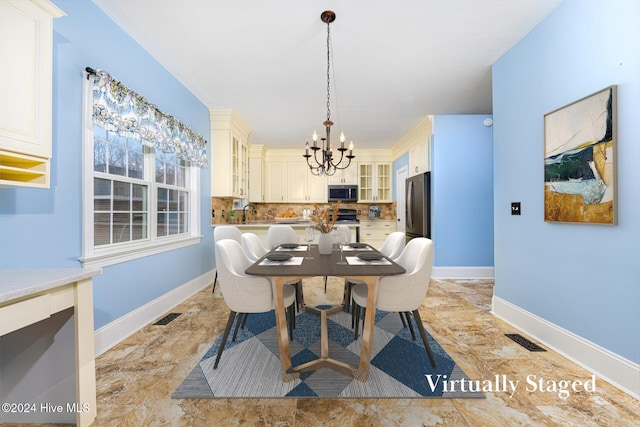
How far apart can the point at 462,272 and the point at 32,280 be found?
467 cm

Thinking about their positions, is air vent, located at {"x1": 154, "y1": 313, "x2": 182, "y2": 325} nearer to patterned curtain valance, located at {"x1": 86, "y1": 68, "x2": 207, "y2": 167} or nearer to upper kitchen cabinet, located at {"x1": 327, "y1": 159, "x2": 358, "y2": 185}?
patterned curtain valance, located at {"x1": 86, "y1": 68, "x2": 207, "y2": 167}

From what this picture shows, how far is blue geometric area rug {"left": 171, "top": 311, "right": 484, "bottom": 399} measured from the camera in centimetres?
161

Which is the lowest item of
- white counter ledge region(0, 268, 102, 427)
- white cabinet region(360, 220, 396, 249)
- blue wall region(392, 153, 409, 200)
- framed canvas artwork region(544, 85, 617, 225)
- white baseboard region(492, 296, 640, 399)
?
white baseboard region(492, 296, 640, 399)

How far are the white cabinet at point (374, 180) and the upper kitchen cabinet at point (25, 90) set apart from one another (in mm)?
5734

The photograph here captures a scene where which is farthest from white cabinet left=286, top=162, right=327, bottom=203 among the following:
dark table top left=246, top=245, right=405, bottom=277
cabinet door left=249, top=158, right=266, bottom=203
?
dark table top left=246, top=245, right=405, bottom=277

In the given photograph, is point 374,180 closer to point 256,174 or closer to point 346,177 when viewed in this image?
point 346,177

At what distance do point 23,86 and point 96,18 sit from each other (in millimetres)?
1126

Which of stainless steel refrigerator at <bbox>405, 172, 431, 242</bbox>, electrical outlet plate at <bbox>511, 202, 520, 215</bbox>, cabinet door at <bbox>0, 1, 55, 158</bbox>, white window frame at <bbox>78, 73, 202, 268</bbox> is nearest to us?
cabinet door at <bbox>0, 1, 55, 158</bbox>

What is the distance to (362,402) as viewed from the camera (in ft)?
5.01

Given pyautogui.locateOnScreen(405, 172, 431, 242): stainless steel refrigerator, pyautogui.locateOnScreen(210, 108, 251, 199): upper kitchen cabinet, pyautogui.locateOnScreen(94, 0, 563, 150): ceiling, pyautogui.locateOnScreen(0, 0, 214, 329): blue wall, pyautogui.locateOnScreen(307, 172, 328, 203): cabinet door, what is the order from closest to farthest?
pyautogui.locateOnScreen(0, 0, 214, 329): blue wall → pyautogui.locateOnScreen(94, 0, 563, 150): ceiling → pyautogui.locateOnScreen(210, 108, 251, 199): upper kitchen cabinet → pyautogui.locateOnScreen(405, 172, 431, 242): stainless steel refrigerator → pyautogui.locateOnScreen(307, 172, 328, 203): cabinet door

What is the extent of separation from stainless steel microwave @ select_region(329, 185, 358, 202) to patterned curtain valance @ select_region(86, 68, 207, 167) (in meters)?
3.74

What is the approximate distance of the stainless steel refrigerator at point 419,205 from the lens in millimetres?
4407

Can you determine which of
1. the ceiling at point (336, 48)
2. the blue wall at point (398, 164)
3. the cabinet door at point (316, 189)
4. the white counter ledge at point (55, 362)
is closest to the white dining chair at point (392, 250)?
the ceiling at point (336, 48)

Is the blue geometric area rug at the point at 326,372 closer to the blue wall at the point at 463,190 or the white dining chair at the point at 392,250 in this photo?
the white dining chair at the point at 392,250
